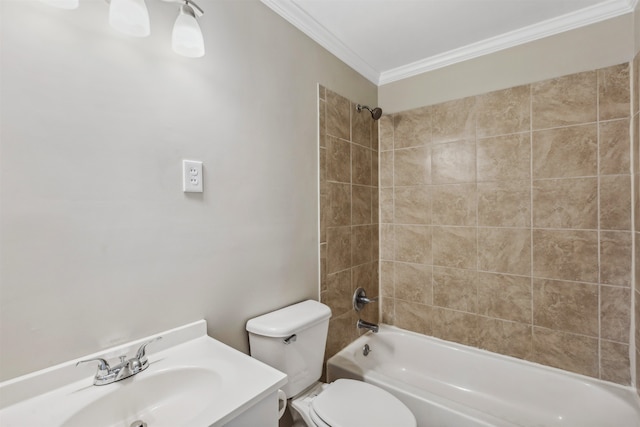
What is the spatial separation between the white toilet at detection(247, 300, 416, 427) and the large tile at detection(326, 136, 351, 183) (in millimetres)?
811

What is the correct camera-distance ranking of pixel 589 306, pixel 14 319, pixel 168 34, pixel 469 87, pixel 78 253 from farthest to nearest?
pixel 469 87 < pixel 589 306 < pixel 168 34 < pixel 78 253 < pixel 14 319

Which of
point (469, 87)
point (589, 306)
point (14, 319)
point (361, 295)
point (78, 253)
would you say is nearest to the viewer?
point (14, 319)

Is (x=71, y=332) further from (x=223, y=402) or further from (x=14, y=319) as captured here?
(x=223, y=402)

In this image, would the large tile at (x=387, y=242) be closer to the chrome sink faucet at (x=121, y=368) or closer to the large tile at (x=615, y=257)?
the large tile at (x=615, y=257)

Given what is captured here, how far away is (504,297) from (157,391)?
1.92 m

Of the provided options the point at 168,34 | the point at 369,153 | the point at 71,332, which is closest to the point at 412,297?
the point at 369,153

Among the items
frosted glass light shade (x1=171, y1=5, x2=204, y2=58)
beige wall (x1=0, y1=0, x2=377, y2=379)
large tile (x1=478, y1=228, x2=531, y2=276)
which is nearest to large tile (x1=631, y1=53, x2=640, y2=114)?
large tile (x1=478, y1=228, x2=531, y2=276)

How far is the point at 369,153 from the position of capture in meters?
2.19

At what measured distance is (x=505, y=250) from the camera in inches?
71.1

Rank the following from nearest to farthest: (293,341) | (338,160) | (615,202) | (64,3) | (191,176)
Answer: (64,3) < (191,176) < (293,341) < (615,202) < (338,160)

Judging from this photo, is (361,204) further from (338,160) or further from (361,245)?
(338,160)

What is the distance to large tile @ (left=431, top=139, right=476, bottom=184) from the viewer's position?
1922 mm

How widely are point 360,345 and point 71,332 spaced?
5.39ft

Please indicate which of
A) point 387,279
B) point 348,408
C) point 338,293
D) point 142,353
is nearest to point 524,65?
point 387,279
